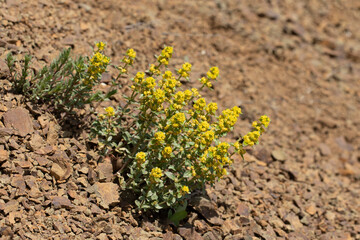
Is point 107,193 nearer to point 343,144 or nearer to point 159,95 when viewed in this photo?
point 159,95

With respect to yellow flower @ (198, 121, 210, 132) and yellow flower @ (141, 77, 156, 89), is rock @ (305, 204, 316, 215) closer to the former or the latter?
yellow flower @ (198, 121, 210, 132)

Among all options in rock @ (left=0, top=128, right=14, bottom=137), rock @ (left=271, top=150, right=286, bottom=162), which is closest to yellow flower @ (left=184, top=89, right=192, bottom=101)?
rock @ (left=0, top=128, right=14, bottom=137)

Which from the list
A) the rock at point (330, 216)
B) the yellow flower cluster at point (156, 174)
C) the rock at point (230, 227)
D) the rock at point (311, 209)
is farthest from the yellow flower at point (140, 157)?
the rock at point (330, 216)

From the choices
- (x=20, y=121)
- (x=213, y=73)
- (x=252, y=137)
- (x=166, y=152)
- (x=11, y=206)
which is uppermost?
(x=213, y=73)

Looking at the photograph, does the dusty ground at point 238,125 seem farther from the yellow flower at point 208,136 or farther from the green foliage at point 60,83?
the yellow flower at point 208,136

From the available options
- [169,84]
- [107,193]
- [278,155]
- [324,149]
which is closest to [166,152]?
[169,84]

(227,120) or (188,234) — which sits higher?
(227,120)
